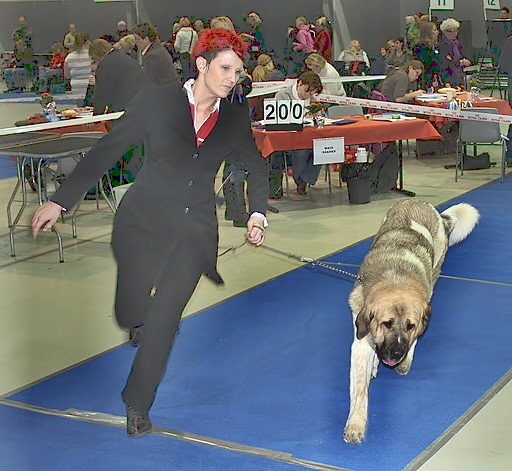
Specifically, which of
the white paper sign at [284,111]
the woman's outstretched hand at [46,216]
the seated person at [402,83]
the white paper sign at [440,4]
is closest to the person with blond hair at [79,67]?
the white paper sign at [284,111]

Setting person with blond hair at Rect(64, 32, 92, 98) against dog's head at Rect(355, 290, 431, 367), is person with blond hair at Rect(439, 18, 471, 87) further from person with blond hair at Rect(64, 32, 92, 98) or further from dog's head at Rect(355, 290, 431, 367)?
dog's head at Rect(355, 290, 431, 367)

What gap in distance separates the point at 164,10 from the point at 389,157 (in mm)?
2640

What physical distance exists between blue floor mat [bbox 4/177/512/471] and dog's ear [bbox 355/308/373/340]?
376 mm

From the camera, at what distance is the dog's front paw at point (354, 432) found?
11.8 ft

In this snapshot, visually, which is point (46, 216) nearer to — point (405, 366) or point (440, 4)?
point (405, 366)

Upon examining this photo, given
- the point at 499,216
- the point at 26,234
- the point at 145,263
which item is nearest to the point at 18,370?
the point at 145,263

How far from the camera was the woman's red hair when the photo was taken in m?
3.36

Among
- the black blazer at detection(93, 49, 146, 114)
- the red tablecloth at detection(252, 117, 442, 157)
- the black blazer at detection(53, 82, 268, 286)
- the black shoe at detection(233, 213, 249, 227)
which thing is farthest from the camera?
the red tablecloth at detection(252, 117, 442, 157)

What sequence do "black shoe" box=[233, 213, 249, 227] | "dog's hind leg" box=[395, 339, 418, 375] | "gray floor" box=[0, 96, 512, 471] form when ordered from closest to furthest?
"gray floor" box=[0, 96, 512, 471], "dog's hind leg" box=[395, 339, 418, 375], "black shoe" box=[233, 213, 249, 227]

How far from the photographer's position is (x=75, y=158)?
791 centimetres

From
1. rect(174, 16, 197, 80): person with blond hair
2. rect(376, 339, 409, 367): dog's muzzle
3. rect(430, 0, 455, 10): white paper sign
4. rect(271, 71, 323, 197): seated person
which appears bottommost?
rect(376, 339, 409, 367): dog's muzzle

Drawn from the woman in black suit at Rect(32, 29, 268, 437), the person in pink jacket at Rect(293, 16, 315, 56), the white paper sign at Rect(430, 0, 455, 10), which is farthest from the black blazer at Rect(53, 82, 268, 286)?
the person in pink jacket at Rect(293, 16, 315, 56)

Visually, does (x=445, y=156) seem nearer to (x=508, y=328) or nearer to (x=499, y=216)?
(x=499, y=216)

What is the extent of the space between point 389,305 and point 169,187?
3.53 feet
